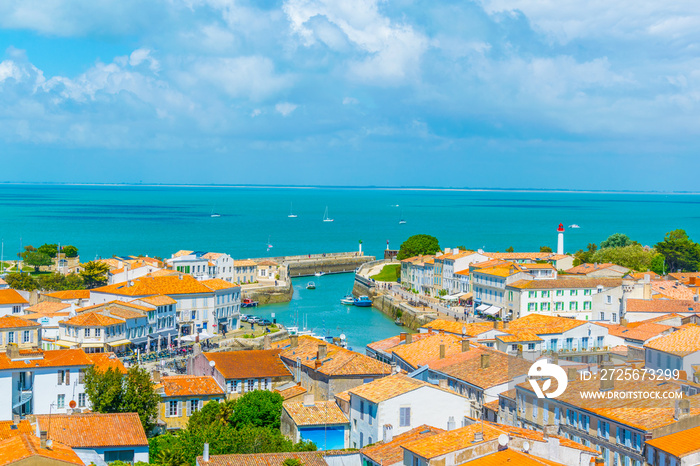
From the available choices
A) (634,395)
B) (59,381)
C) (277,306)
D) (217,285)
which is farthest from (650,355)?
(277,306)

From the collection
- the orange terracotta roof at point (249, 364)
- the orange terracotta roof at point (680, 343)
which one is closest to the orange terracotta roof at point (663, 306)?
the orange terracotta roof at point (680, 343)

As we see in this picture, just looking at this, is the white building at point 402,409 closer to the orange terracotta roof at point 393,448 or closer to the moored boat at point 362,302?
the orange terracotta roof at point 393,448

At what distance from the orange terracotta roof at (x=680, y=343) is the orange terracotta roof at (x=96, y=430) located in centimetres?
2083

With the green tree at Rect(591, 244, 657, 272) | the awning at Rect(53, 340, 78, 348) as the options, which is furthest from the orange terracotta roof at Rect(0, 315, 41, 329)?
the green tree at Rect(591, 244, 657, 272)

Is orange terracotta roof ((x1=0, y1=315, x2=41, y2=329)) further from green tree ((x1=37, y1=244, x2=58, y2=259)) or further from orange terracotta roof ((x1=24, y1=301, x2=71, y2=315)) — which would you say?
Answer: green tree ((x1=37, y1=244, x2=58, y2=259))

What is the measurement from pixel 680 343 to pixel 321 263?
8489 centimetres

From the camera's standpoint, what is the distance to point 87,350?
4681 centimetres

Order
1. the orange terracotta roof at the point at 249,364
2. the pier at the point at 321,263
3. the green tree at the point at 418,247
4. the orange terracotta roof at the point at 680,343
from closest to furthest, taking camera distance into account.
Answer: the orange terracotta roof at the point at 680,343 < the orange terracotta roof at the point at 249,364 < the green tree at the point at 418,247 < the pier at the point at 321,263

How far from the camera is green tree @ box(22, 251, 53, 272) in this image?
301ft

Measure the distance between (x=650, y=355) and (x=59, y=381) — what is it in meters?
24.9

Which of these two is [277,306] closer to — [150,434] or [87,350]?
[87,350]

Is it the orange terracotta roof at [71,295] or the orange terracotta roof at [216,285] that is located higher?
the orange terracotta roof at [216,285]

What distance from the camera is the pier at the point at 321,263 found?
11312 cm

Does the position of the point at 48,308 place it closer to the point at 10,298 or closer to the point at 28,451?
the point at 10,298
